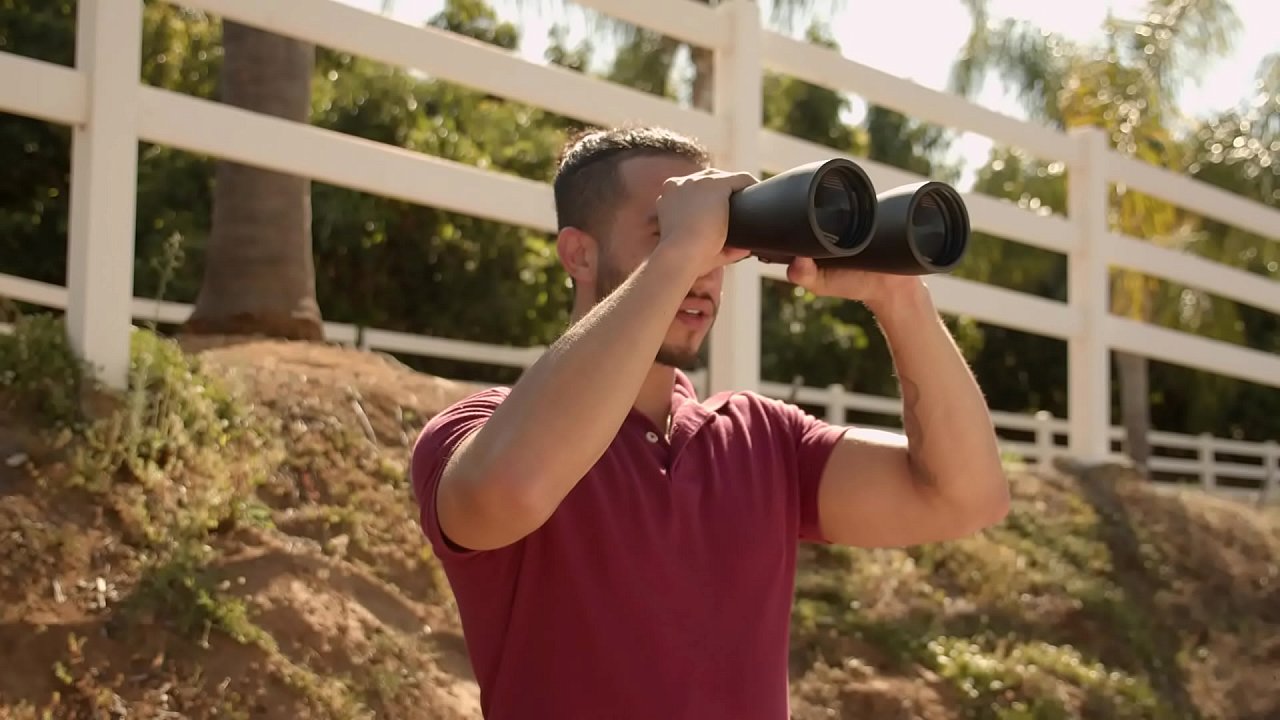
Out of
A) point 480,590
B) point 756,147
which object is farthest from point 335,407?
point 480,590

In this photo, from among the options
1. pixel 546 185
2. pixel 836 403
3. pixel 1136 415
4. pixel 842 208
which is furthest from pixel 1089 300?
pixel 842 208

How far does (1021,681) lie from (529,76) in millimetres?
2596

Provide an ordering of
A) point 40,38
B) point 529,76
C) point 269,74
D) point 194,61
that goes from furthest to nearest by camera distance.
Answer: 1. point 194,61
2. point 40,38
3. point 269,74
4. point 529,76

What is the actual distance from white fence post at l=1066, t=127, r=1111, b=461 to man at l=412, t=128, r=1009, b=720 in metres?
5.03

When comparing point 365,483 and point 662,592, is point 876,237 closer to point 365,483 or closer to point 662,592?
point 662,592

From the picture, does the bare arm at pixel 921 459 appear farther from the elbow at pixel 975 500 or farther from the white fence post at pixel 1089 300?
the white fence post at pixel 1089 300

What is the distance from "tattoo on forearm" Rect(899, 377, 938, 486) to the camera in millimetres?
2328

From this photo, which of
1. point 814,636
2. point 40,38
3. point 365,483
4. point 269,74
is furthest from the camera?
point 40,38

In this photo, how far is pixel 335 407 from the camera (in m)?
4.48

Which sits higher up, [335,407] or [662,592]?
[335,407]

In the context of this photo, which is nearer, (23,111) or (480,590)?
(480,590)

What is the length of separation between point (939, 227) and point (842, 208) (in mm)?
182

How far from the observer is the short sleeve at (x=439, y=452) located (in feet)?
6.50

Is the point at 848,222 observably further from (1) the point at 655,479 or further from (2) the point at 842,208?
(1) the point at 655,479
